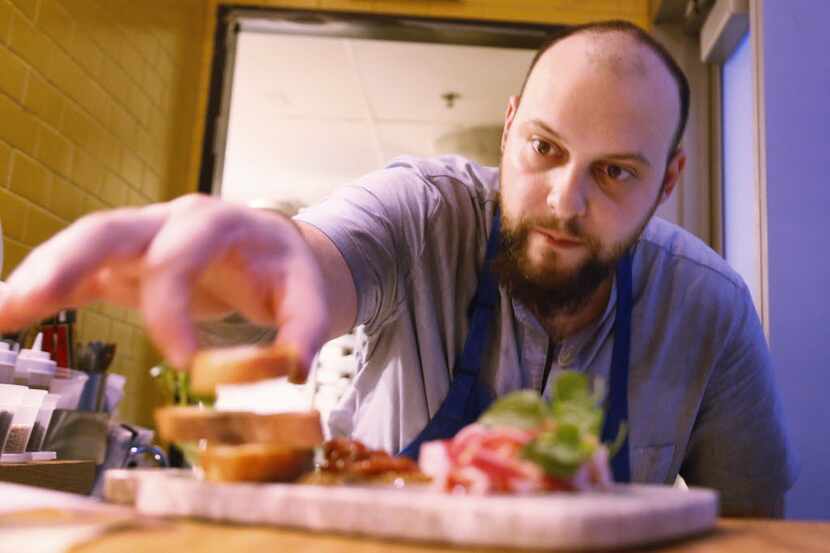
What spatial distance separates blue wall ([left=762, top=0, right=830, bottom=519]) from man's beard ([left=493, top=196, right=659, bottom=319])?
2.93ft

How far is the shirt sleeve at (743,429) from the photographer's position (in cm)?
149

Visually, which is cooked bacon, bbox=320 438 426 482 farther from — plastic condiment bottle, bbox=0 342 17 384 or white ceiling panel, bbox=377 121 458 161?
white ceiling panel, bbox=377 121 458 161

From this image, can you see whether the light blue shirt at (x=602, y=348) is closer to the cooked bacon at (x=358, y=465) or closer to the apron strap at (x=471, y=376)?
the apron strap at (x=471, y=376)

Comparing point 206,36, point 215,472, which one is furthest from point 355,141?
point 215,472

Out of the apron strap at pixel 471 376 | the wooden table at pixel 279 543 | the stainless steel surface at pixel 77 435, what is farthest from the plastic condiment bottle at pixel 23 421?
the wooden table at pixel 279 543

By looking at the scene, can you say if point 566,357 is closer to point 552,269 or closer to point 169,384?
point 552,269

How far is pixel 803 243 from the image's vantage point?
82.8 inches

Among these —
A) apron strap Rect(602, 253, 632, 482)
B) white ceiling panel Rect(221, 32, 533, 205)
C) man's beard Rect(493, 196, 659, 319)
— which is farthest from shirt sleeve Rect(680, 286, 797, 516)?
white ceiling panel Rect(221, 32, 533, 205)

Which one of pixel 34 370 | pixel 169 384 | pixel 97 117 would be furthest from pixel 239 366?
pixel 169 384

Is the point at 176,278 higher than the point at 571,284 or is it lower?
lower

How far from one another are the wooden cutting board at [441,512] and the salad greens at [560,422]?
0.03 meters

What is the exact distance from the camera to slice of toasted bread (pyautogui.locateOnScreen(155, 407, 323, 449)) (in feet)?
2.45

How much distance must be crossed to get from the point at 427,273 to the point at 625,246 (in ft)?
1.14

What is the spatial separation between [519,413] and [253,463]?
249mm
